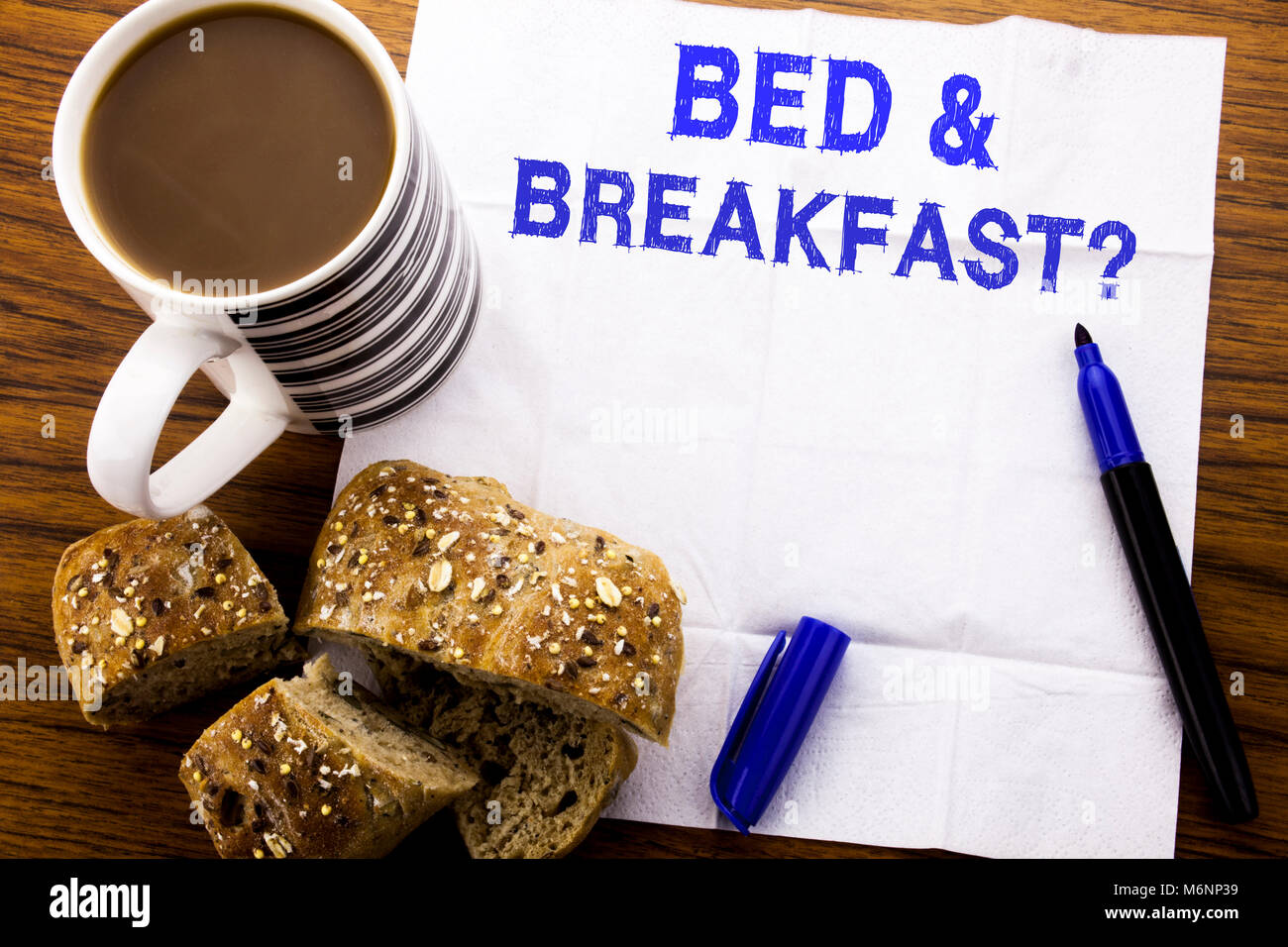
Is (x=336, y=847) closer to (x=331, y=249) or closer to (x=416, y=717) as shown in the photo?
(x=416, y=717)

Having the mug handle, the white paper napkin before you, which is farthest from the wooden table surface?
the mug handle

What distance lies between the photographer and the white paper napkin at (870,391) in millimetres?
961

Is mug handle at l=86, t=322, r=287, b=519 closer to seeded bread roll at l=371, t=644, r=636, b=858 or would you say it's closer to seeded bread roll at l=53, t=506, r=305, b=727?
seeded bread roll at l=53, t=506, r=305, b=727

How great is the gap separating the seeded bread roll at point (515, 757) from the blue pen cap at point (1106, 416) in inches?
22.7

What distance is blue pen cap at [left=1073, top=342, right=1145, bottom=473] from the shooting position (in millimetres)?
974

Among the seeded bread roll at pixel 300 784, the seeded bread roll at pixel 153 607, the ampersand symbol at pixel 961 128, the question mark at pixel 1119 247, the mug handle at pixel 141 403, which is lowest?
the seeded bread roll at pixel 300 784

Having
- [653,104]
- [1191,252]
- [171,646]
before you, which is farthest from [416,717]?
[1191,252]

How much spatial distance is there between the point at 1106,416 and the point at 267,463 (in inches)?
34.8

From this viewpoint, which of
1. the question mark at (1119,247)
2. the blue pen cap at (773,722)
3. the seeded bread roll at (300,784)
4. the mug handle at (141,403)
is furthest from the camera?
the question mark at (1119,247)

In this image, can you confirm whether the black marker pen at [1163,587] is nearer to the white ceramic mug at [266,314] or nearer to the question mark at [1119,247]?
the question mark at [1119,247]

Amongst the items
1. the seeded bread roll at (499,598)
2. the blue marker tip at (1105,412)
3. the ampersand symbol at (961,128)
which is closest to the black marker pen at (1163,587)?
the blue marker tip at (1105,412)

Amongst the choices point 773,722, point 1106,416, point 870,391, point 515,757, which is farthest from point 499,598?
point 1106,416

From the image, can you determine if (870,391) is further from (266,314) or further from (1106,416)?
(266,314)

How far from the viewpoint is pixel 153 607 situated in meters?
0.85
